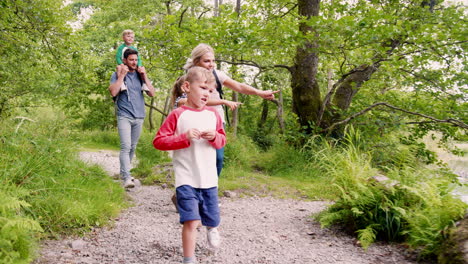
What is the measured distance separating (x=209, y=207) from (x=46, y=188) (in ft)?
6.03

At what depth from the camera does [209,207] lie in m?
3.05

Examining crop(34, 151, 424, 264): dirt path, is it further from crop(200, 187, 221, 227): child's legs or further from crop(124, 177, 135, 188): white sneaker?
crop(124, 177, 135, 188): white sneaker

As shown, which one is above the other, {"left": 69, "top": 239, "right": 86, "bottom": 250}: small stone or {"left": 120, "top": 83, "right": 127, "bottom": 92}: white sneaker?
{"left": 120, "top": 83, "right": 127, "bottom": 92}: white sneaker

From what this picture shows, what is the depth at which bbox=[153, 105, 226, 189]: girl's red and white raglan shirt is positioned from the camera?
9.41 feet

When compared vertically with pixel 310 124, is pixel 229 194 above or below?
below

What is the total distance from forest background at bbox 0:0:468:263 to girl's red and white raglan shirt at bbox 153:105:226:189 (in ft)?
3.42

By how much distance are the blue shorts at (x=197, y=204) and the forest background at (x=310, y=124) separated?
0.98m

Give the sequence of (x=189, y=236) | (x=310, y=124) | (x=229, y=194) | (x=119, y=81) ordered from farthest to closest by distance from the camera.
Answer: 1. (x=310, y=124)
2. (x=229, y=194)
3. (x=119, y=81)
4. (x=189, y=236)

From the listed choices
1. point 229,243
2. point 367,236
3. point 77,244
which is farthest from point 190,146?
point 367,236

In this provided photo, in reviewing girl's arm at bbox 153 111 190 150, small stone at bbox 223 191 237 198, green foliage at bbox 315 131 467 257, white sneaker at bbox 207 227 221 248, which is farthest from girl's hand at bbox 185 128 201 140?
small stone at bbox 223 191 237 198

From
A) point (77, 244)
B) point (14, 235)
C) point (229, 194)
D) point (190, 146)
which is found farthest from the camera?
point (229, 194)

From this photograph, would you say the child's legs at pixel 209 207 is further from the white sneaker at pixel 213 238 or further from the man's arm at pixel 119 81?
the man's arm at pixel 119 81

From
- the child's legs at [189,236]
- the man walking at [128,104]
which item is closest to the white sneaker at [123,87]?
the man walking at [128,104]

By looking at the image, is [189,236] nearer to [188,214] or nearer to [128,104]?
[188,214]
